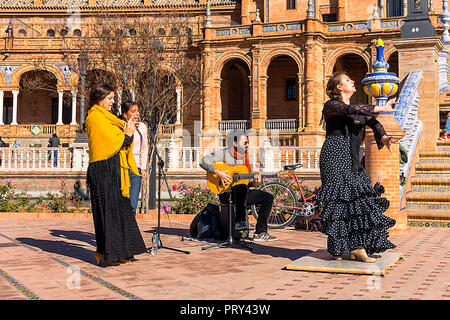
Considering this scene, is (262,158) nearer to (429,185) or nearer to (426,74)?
(426,74)

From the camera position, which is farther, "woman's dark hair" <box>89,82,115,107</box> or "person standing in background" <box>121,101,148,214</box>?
"person standing in background" <box>121,101,148,214</box>

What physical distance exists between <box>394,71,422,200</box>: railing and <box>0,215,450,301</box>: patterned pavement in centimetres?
233

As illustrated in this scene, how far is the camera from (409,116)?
10.4 metres

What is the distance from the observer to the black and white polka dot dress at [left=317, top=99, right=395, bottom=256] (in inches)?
217

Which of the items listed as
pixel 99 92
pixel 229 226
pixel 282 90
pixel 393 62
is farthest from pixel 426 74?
pixel 282 90

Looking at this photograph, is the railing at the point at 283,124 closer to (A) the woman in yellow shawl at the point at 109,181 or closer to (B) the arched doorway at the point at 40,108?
(B) the arched doorway at the point at 40,108

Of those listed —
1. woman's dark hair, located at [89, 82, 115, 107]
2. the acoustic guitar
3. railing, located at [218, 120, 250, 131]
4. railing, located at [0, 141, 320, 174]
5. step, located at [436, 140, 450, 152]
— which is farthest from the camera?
railing, located at [218, 120, 250, 131]

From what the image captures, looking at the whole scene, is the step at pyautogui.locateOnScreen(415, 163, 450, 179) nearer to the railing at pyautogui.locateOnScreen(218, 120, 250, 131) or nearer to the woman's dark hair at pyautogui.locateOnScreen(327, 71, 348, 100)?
the woman's dark hair at pyautogui.locateOnScreen(327, 71, 348, 100)

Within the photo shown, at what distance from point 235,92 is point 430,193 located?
95.9 feet

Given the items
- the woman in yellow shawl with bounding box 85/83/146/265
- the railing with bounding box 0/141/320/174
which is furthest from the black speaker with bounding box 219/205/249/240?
the railing with bounding box 0/141/320/174

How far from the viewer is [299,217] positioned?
9.64 m

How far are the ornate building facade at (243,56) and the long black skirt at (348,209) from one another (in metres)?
22.5

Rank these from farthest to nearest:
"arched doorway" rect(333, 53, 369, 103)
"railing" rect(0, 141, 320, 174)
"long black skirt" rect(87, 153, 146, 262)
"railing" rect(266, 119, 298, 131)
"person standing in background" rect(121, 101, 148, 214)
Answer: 1. "arched doorway" rect(333, 53, 369, 103)
2. "railing" rect(266, 119, 298, 131)
3. "railing" rect(0, 141, 320, 174)
4. "person standing in background" rect(121, 101, 148, 214)
5. "long black skirt" rect(87, 153, 146, 262)
